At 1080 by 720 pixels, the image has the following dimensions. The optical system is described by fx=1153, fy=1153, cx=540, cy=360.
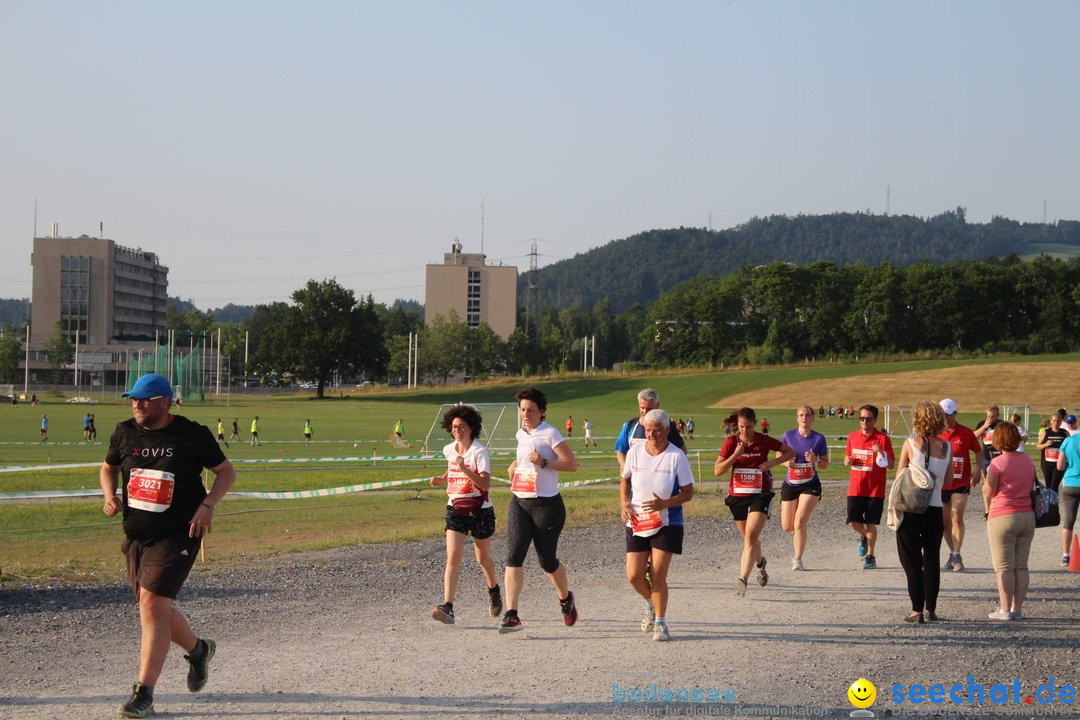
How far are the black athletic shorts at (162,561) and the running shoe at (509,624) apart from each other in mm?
2832

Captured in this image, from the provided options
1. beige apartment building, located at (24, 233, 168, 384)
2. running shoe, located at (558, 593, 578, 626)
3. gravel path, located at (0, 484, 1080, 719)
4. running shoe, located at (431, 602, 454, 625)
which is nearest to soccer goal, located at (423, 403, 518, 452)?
gravel path, located at (0, 484, 1080, 719)

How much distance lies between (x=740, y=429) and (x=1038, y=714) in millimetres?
4600

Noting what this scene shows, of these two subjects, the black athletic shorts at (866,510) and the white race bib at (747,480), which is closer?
the white race bib at (747,480)

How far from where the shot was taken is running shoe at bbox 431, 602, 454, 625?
8969mm

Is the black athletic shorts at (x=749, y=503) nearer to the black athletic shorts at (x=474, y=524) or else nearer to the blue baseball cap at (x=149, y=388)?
the black athletic shorts at (x=474, y=524)

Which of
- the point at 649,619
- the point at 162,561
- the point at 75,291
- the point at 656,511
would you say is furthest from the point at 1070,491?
the point at 75,291

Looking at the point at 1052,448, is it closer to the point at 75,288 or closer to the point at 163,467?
the point at 163,467

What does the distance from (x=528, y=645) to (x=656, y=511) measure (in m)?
1.35

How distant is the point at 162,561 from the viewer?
21.3 ft

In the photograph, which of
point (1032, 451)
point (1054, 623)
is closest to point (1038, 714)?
point (1054, 623)

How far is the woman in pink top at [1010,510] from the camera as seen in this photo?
970cm

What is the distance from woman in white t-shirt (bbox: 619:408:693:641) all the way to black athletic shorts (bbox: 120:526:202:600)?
339cm

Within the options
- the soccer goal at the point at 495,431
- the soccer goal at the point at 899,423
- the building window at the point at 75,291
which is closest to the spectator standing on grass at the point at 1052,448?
the soccer goal at the point at 495,431

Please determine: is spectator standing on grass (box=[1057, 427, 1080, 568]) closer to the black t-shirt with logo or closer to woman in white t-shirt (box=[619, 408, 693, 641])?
woman in white t-shirt (box=[619, 408, 693, 641])
